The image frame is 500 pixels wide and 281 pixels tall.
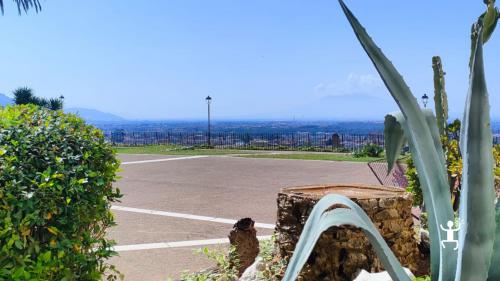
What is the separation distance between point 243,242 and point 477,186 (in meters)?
3.37

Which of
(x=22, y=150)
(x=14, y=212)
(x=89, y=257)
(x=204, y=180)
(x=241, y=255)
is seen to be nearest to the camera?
(x=14, y=212)

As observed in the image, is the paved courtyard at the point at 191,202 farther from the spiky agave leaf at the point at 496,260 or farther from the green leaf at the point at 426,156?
the spiky agave leaf at the point at 496,260

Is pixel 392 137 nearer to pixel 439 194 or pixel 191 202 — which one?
pixel 439 194

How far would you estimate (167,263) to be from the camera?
4945 millimetres

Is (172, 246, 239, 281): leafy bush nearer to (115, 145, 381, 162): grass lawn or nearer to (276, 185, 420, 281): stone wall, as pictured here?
(276, 185, 420, 281): stone wall

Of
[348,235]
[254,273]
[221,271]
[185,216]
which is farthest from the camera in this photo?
[185,216]

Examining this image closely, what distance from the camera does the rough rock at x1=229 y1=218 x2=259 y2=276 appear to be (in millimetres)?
4383

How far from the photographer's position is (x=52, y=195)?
2.69 meters

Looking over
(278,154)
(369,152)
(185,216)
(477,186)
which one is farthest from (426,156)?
(278,154)

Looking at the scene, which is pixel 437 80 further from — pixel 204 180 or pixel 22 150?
pixel 204 180

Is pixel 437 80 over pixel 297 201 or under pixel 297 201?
over

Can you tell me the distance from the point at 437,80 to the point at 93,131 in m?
3.18

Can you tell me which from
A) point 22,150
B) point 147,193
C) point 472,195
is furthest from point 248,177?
point 472,195

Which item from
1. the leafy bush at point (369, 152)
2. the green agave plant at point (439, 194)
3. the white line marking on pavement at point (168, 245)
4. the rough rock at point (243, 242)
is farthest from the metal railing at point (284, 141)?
the green agave plant at point (439, 194)
